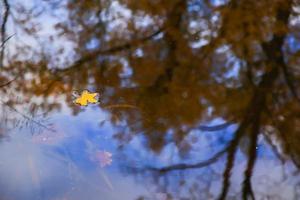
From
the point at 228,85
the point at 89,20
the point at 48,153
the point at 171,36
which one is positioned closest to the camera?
the point at 48,153

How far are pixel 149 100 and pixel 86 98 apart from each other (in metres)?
0.30

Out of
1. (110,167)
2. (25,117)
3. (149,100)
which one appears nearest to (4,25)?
(25,117)

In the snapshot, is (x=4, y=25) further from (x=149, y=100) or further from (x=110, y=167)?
(x=110, y=167)

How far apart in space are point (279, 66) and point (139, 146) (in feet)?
2.99

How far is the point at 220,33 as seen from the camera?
232 cm

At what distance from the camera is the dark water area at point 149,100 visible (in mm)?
1578

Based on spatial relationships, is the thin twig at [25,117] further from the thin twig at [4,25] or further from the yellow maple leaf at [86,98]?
the thin twig at [4,25]

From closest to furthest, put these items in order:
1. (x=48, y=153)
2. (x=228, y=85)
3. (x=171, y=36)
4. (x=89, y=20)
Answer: (x=48, y=153)
(x=228, y=85)
(x=171, y=36)
(x=89, y=20)

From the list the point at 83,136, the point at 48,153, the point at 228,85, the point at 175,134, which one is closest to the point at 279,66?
the point at 228,85

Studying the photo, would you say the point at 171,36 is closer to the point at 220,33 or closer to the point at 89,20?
the point at 220,33

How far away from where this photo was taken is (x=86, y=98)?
6.19 feet

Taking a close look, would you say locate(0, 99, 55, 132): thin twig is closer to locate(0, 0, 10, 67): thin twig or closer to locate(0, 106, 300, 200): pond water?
locate(0, 106, 300, 200): pond water

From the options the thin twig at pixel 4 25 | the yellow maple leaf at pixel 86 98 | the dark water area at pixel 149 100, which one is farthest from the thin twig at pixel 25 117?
the thin twig at pixel 4 25

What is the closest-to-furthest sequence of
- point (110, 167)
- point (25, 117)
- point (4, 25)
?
point (110, 167), point (25, 117), point (4, 25)
